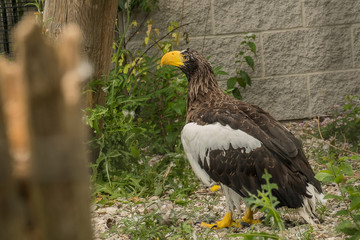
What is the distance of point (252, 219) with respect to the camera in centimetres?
377

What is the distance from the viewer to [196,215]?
3.90m

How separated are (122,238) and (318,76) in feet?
12.0

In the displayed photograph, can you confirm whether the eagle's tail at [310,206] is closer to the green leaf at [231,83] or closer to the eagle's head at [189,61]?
the eagle's head at [189,61]

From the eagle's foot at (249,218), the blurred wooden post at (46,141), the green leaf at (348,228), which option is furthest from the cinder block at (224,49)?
the blurred wooden post at (46,141)

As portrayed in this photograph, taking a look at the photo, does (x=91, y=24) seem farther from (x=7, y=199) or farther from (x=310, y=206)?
(x=7, y=199)

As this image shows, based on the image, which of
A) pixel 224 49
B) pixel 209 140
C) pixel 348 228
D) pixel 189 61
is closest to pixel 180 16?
pixel 224 49

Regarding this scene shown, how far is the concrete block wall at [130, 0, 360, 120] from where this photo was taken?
6281 millimetres

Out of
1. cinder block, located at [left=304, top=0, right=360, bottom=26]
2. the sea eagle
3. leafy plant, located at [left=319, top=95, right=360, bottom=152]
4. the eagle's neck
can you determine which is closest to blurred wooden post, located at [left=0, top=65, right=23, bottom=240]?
the sea eagle

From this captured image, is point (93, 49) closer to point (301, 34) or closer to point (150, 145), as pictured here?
point (150, 145)

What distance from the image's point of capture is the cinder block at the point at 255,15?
628 cm

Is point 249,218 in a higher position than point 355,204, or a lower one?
lower

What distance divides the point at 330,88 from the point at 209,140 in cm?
314

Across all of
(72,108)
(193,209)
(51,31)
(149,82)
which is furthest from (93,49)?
(72,108)

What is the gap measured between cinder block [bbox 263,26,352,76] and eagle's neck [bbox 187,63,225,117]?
2.20 m
